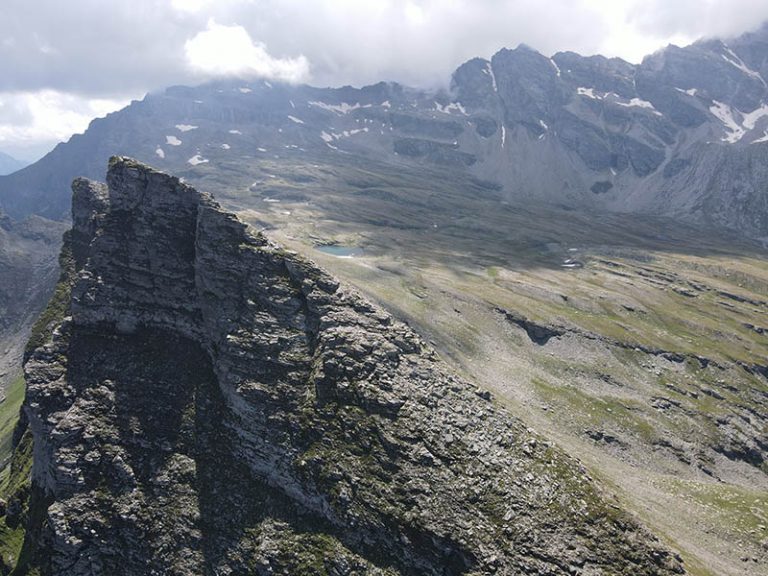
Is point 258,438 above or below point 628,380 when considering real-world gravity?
above

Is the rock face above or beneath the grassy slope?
above

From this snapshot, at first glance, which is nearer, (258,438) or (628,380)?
(258,438)

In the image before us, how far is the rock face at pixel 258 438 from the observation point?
1695 inches

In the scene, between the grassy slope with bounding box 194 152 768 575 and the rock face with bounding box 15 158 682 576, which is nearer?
the rock face with bounding box 15 158 682 576

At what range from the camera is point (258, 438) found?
52.2 meters

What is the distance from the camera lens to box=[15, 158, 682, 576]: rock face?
4306 centimetres

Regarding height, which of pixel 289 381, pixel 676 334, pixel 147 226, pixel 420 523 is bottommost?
pixel 676 334

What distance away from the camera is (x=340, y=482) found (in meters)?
46.9

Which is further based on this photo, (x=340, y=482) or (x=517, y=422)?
(x=517, y=422)

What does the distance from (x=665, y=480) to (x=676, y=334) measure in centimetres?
9920

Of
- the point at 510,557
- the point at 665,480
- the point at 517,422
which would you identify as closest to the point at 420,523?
the point at 510,557

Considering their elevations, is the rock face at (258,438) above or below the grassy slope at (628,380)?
above

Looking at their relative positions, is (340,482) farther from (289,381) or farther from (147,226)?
(147,226)

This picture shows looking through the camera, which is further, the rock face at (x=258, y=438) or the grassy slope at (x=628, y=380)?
the grassy slope at (x=628, y=380)
